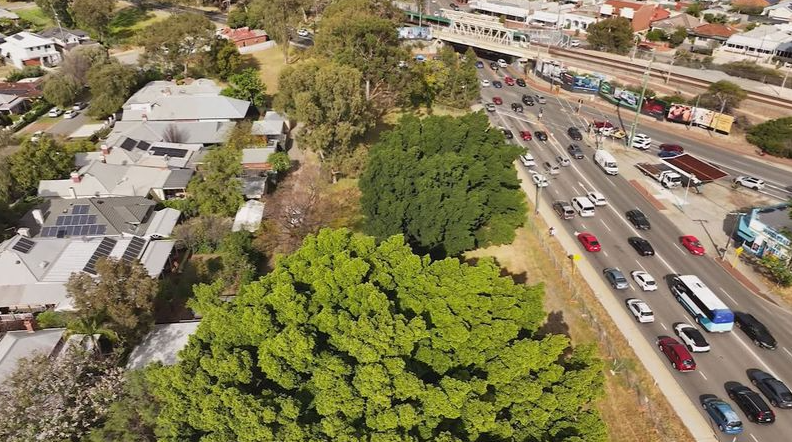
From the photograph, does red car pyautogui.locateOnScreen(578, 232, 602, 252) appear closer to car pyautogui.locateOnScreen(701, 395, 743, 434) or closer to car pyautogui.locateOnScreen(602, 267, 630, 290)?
car pyautogui.locateOnScreen(602, 267, 630, 290)

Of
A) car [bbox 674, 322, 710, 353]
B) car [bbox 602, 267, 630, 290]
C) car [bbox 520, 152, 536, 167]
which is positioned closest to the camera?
car [bbox 674, 322, 710, 353]

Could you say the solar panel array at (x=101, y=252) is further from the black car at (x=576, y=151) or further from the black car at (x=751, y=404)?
the black car at (x=576, y=151)

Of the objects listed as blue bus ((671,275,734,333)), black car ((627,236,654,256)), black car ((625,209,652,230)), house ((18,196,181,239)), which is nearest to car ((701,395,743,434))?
blue bus ((671,275,734,333))

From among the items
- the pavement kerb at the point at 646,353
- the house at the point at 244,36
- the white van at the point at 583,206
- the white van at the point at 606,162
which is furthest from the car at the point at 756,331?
the house at the point at 244,36

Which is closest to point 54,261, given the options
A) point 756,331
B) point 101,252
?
point 101,252

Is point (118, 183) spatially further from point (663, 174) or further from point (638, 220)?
point (663, 174)

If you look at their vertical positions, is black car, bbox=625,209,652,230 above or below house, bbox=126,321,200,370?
above
